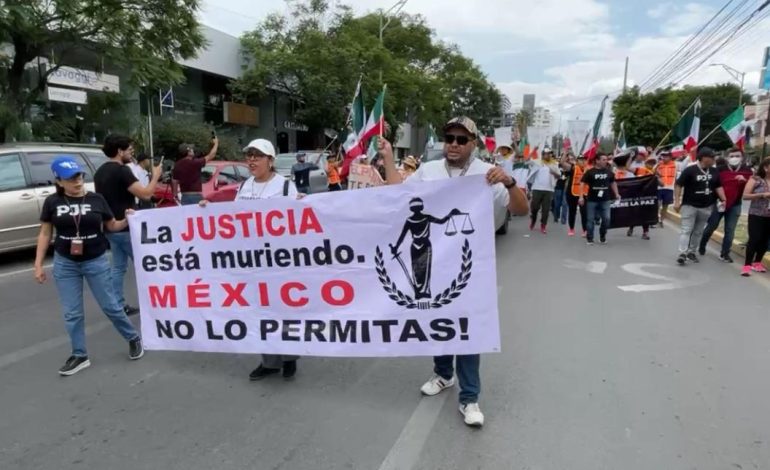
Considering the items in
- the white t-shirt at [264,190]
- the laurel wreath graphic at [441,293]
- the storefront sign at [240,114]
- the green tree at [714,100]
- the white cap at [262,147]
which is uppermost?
the green tree at [714,100]

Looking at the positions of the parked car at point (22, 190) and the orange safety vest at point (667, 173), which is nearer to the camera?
the parked car at point (22, 190)

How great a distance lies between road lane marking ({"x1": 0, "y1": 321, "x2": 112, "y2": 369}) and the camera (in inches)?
177

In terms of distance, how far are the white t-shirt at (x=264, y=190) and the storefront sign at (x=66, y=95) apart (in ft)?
37.5

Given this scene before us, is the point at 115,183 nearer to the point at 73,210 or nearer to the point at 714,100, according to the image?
the point at 73,210

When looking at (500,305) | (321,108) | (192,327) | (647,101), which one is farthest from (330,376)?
(647,101)

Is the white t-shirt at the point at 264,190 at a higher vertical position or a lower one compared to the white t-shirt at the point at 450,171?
lower

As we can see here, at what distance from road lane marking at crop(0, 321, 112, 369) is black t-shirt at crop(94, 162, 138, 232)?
1.16 m

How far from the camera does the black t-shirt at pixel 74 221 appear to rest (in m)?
4.12

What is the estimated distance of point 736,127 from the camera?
37.2 ft

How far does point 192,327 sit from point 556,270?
550cm

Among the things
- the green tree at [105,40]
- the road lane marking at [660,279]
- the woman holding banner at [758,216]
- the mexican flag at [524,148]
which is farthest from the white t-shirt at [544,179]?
the green tree at [105,40]

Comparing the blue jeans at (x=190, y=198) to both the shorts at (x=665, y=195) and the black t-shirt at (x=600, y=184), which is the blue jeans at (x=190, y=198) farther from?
the shorts at (x=665, y=195)

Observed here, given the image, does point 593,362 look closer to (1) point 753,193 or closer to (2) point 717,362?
(2) point 717,362

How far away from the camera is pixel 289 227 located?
3.78 metres
